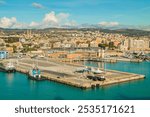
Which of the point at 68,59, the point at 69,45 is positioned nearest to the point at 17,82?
the point at 68,59

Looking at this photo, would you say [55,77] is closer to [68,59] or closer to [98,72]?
[98,72]

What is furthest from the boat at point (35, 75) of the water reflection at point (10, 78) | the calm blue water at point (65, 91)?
the water reflection at point (10, 78)

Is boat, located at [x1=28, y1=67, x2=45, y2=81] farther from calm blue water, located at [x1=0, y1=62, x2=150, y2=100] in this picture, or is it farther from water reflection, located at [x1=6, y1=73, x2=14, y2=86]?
water reflection, located at [x1=6, y1=73, x2=14, y2=86]

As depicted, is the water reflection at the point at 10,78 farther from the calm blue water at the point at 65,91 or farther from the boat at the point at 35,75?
the boat at the point at 35,75

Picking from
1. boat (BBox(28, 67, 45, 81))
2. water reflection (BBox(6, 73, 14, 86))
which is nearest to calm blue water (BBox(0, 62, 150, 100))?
water reflection (BBox(6, 73, 14, 86))

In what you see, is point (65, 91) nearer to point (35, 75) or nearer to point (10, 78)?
point (35, 75)

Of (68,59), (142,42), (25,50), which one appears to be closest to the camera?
(68,59)

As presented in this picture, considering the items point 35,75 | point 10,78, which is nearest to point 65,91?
point 35,75

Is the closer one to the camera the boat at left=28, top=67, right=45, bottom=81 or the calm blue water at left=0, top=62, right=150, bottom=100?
the calm blue water at left=0, top=62, right=150, bottom=100

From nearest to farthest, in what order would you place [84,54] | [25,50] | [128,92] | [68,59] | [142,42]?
1. [128,92]
2. [68,59]
3. [84,54]
4. [25,50]
5. [142,42]

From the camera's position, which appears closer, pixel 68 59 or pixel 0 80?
pixel 0 80

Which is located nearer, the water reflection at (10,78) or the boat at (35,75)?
the water reflection at (10,78)
